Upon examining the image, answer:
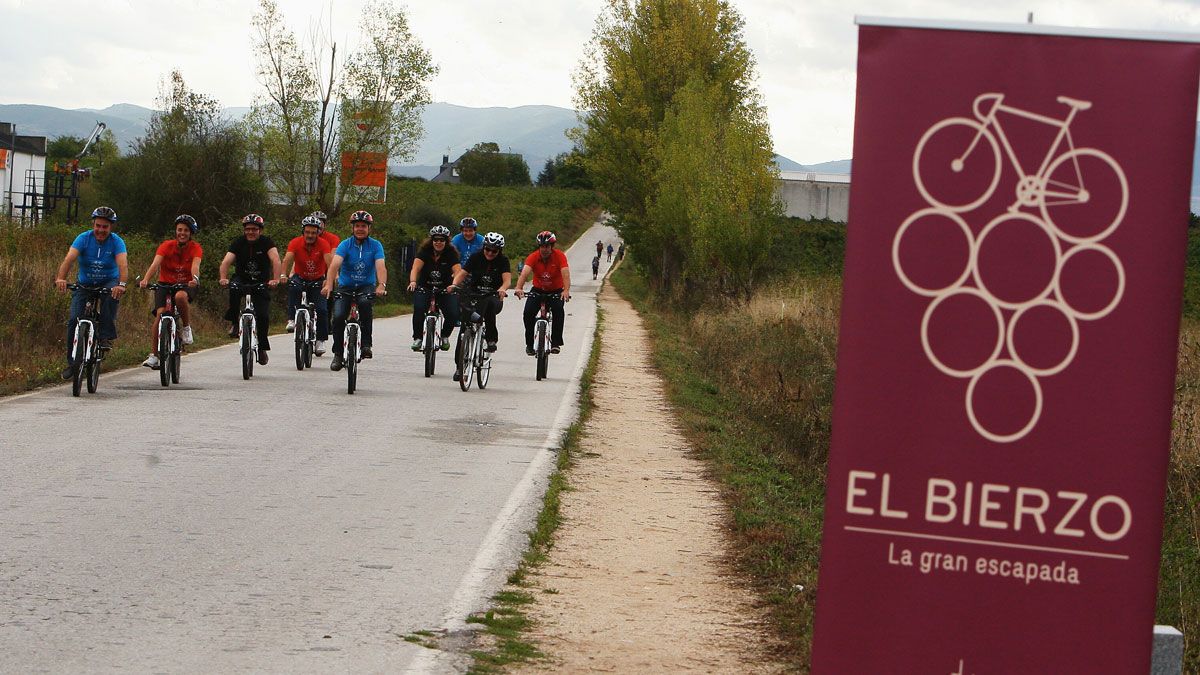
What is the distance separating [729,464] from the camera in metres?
13.1

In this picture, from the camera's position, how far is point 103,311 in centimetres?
1557

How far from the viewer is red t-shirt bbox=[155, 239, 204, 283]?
16469 millimetres

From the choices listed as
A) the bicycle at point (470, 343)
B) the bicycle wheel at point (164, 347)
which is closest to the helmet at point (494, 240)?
the bicycle at point (470, 343)

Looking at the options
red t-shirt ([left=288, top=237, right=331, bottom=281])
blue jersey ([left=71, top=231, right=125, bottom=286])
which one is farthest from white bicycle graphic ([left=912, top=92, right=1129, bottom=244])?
red t-shirt ([left=288, top=237, right=331, bottom=281])

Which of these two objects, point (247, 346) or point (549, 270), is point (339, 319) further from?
point (549, 270)

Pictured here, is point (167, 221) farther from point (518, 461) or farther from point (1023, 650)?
point (1023, 650)

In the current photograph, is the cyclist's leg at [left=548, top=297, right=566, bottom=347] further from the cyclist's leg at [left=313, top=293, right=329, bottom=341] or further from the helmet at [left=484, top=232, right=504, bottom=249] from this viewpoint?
the cyclist's leg at [left=313, top=293, right=329, bottom=341]

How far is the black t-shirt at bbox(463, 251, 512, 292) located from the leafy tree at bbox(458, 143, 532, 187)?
150 metres

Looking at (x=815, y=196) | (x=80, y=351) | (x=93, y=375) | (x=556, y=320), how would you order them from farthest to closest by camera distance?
1. (x=815, y=196)
2. (x=556, y=320)
3. (x=93, y=375)
4. (x=80, y=351)

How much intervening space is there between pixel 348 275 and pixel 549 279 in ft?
9.07

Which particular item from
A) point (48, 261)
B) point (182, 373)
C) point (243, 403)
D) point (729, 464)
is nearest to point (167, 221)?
point (48, 261)

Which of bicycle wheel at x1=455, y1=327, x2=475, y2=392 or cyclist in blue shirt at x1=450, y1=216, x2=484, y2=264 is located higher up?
cyclist in blue shirt at x1=450, y1=216, x2=484, y2=264

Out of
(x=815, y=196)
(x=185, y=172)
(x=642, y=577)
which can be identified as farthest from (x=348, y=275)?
(x=815, y=196)

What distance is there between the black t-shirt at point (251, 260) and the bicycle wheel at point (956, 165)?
14478 mm
